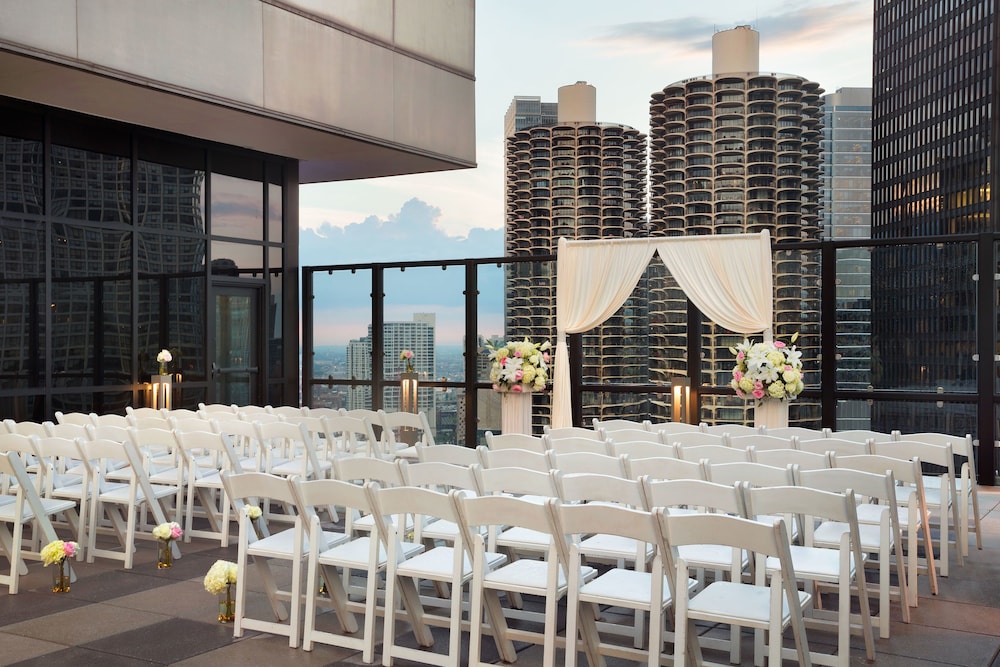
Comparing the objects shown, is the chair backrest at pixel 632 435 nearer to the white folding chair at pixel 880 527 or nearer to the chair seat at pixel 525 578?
the white folding chair at pixel 880 527

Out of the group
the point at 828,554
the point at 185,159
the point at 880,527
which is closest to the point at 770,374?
the point at 880,527

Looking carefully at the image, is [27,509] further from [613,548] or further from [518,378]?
[518,378]

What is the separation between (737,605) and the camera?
3701 millimetres

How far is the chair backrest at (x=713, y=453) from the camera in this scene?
229 inches

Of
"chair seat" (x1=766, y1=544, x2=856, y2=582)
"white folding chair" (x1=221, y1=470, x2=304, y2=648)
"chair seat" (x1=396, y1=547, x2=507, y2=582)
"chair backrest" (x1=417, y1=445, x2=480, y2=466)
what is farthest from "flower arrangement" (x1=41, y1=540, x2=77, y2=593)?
"chair seat" (x1=766, y1=544, x2=856, y2=582)

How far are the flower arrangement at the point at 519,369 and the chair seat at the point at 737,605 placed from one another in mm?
5818

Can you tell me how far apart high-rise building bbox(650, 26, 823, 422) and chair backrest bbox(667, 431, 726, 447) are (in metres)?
28.6

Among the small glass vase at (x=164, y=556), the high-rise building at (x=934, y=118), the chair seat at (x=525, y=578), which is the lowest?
the small glass vase at (x=164, y=556)

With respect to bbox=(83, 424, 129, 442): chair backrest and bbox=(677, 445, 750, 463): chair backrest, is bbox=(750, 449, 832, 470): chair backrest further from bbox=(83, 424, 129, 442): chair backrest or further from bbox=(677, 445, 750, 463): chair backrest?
bbox=(83, 424, 129, 442): chair backrest

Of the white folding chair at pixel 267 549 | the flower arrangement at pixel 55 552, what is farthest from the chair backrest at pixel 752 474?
the flower arrangement at pixel 55 552

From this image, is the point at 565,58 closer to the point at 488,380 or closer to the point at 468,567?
the point at 488,380

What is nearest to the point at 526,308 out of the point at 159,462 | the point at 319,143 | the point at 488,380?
the point at 488,380

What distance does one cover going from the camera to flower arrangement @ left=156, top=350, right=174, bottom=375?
10.5 m

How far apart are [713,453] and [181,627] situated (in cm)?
321
